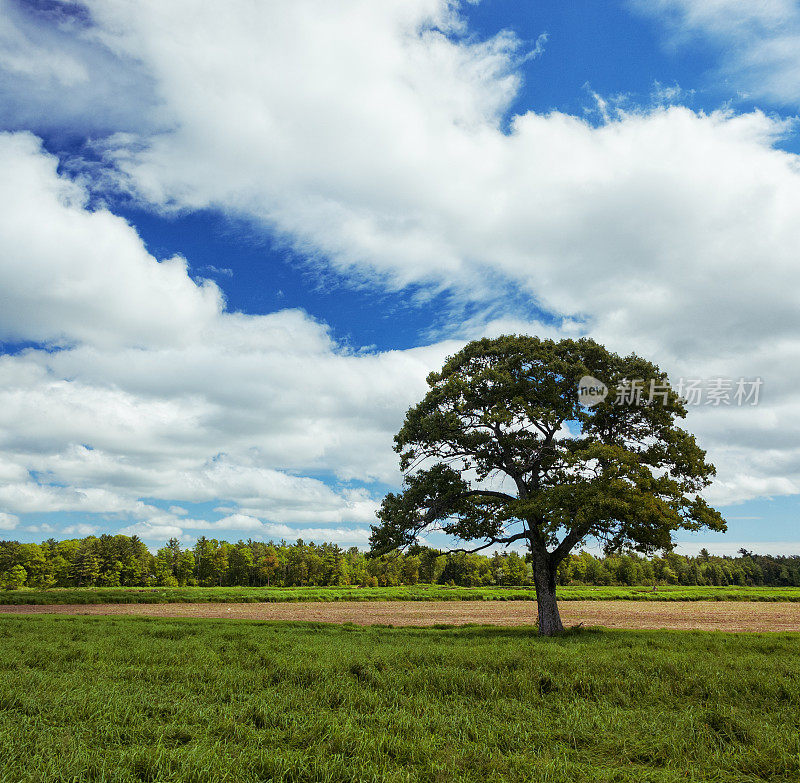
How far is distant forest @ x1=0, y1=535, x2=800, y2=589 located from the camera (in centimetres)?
9656

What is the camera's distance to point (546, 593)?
23016mm

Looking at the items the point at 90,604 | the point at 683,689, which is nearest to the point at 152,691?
the point at 683,689

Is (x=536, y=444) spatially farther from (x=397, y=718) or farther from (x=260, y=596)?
(x=260, y=596)

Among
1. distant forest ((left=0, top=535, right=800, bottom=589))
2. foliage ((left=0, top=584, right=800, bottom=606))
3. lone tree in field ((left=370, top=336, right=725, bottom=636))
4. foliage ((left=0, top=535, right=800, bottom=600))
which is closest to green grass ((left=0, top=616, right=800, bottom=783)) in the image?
lone tree in field ((left=370, top=336, right=725, bottom=636))

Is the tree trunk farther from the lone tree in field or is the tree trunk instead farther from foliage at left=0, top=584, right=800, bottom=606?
foliage at left=0, top=584, right=800, bottom=606

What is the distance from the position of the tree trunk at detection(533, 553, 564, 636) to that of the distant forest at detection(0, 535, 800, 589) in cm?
6038

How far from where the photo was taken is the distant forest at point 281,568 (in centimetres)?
9656

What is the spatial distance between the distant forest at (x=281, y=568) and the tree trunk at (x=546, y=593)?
2377 inches

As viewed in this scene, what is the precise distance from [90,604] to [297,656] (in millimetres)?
53339

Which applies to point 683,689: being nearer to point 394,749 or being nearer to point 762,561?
point 394,749

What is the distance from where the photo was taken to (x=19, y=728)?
6367mm

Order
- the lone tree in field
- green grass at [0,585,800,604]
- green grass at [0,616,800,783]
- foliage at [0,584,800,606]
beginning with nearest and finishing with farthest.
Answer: green grass at [0,616,800,783] → the lone tree in field → foliage at [0,584,800,606] → green grass at [0,585,800,604]

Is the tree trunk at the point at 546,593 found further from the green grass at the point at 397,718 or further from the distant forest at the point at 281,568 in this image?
the distant forest at the point at 281,568

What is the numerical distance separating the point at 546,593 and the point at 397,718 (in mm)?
17980
